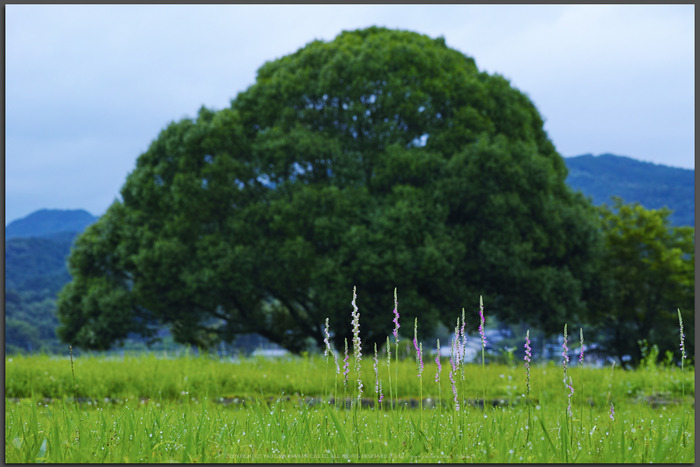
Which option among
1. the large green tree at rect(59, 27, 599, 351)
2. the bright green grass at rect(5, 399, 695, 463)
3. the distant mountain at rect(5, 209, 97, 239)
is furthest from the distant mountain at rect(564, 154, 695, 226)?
the distant mountain at rect(5, 209, 97, 239)

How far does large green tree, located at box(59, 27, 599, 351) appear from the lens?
49.8 feet

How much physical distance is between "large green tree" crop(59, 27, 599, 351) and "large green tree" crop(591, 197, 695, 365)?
4.71m

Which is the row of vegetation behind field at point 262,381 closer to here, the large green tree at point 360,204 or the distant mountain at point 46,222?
the large green tree at point 360,204

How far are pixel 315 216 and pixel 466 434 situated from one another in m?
12.0

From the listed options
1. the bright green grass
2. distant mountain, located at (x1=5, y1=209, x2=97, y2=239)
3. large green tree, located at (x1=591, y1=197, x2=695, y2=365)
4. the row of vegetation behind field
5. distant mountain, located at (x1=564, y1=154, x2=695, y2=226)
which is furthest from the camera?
distant mountain, located at (x1=5, y1=209, x2=97, y2=239)

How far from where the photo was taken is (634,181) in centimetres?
6869

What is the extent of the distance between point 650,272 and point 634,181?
170 ft

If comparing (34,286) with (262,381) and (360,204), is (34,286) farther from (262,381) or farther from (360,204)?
(262,381)

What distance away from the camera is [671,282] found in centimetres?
2214

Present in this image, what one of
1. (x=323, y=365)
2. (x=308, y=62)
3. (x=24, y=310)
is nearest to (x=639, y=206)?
(x=308, y=62)

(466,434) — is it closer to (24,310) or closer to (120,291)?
(120,291)

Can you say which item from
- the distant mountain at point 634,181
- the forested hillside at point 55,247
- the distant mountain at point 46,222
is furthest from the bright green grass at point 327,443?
the distant mountain at point 46,222

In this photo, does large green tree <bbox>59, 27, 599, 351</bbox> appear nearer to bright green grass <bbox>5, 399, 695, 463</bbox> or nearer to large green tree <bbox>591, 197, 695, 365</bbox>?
large green tree <bbox>591, 197, 695, 365</bbox>

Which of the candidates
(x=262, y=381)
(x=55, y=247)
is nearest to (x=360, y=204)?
(x=262, y=381)
